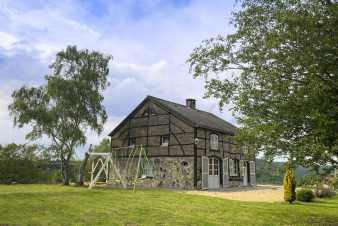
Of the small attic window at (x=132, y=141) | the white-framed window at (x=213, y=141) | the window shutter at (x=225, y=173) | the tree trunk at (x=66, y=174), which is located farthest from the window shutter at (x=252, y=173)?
the tree trunk at (x=66, y=174)

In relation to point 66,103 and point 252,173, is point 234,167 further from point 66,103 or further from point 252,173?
point 66,103

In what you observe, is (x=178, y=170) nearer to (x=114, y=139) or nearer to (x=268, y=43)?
(x=114, y=139)

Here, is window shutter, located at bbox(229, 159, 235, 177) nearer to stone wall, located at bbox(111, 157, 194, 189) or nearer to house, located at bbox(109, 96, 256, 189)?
house, located at bbox(109, 96, 256, 189)

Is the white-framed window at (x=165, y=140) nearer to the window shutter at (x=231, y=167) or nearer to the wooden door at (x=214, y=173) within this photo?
the wooden door at (x=214, y=173)

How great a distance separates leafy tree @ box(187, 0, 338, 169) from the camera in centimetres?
948

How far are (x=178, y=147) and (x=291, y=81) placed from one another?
1557cm

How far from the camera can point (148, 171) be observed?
88.5 feet

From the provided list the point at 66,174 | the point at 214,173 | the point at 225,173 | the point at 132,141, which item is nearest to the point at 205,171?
the point at 214,173

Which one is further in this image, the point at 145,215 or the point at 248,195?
the point at 248,195

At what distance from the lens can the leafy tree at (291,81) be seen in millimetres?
9477

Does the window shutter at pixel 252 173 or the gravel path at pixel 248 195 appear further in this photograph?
the window shutter at pixel 252 173

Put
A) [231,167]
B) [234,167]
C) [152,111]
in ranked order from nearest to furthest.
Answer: [152,111], [231,167], [234,167]

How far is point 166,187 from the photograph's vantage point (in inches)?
998

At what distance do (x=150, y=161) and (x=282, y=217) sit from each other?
1608 centimetres
